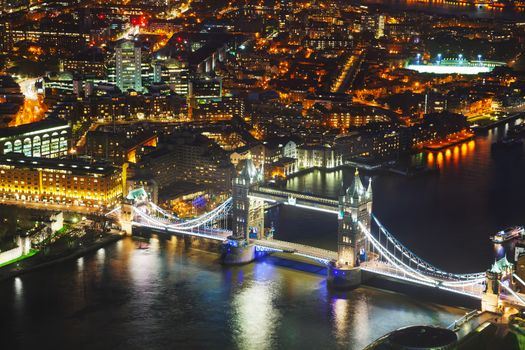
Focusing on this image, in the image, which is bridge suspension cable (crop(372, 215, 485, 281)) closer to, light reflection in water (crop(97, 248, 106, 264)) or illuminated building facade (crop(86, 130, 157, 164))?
light reflection in water (crop(97, 248, 106, 264))

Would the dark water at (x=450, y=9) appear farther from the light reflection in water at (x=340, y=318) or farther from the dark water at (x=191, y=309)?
the light reflection in water at (x=340, y=318)

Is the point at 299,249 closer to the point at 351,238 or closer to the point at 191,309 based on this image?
the point at 351,238

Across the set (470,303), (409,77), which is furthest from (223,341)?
(409,77)

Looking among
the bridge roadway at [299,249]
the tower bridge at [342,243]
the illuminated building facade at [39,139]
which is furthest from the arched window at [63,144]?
the bridge roadway at [299,249]

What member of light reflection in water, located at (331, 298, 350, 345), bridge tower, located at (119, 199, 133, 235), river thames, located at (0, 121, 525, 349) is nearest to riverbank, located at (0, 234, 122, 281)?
river thames, located at (0, 121, 525, 349)

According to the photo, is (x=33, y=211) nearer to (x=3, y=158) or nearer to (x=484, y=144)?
(x=3, y=158)

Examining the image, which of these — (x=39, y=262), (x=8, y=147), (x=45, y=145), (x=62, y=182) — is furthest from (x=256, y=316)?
(x=45, y=145)
